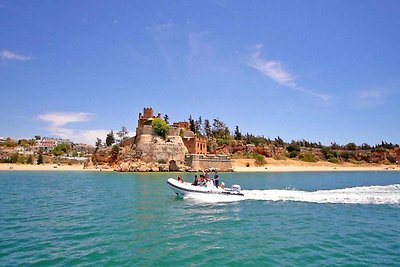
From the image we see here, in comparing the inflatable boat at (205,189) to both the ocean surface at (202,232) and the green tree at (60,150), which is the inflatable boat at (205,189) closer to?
the ocean surface at (202,232)

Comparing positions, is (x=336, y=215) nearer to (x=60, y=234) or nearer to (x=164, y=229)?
(x=164, y=229)

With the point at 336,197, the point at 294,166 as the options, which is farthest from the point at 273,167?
the point at 336,197

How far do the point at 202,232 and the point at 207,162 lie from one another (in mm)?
57140

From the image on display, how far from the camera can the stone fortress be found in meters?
68.9

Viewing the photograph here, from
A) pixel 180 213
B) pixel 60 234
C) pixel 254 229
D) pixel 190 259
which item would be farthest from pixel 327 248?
pixel 60 234

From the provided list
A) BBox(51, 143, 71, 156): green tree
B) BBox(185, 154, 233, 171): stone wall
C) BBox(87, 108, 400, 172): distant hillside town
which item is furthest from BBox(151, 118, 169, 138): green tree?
BBox(51, 143, 71, 156): green tree

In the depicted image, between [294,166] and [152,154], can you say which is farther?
[294,166]

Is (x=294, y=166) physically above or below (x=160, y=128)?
below

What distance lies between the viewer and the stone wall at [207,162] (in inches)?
2719

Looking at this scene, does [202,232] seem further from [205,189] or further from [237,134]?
[237,134]

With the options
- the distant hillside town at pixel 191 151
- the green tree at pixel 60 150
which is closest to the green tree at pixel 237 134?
the distant hillside town at pixel 191 151

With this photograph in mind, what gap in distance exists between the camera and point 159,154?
69.2 metres

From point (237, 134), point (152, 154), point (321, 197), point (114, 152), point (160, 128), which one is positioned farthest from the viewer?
point (237, 134)

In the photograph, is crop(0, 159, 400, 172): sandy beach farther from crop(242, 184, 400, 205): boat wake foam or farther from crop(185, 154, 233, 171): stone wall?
crop(242, 184, 400, 205): boat wake foam
